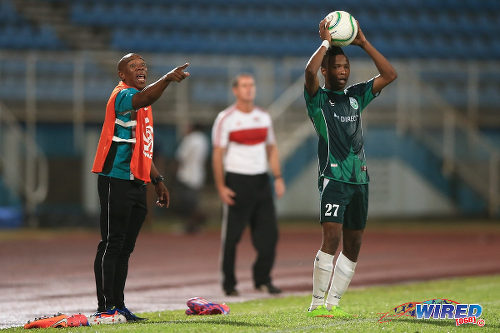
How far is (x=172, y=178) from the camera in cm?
2298

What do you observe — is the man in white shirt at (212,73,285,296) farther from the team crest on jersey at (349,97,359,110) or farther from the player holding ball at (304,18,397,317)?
the team crest on jersey at (349,97,359,110)

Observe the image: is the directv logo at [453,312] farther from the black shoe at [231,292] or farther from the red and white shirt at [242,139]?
the red and white shirt at [242,139]

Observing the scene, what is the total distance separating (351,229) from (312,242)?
1014cm

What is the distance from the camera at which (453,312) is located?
23.7 ft

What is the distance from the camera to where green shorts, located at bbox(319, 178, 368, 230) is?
7.53 meters

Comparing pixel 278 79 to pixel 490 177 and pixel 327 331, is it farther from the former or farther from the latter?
pixel 327 331

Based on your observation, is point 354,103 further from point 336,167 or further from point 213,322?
point 213,322

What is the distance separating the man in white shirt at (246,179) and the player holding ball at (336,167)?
335 centimetres

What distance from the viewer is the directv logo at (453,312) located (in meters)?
7.02

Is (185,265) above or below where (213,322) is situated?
below

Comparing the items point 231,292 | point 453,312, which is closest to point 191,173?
point 231,292

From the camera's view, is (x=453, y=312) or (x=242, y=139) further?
(x=242, y=139)

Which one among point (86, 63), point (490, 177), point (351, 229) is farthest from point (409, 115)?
point (351, 229)

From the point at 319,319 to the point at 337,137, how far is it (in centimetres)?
141
